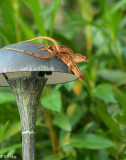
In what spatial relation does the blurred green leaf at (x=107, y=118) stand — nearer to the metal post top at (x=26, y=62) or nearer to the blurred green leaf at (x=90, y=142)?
the blurred green leaf at (x=90, y=142)

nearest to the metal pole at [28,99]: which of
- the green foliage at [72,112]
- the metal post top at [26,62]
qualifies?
the metal post top at [26,62]

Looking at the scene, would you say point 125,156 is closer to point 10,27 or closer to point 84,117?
point 84,117

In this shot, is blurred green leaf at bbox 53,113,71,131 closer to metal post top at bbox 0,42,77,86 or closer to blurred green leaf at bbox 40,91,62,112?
blurred green leaf at bbox 40,91,62,112

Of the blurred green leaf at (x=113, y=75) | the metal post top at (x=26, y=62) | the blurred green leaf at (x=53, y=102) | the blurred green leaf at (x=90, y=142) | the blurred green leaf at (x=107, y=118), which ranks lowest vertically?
the blurred green leaf at (x=90, y=142)

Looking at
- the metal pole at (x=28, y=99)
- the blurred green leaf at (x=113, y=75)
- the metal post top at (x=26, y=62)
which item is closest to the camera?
the metal post top at (x=26, y=62)

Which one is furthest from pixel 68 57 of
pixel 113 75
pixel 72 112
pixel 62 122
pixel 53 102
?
pixel 113 75

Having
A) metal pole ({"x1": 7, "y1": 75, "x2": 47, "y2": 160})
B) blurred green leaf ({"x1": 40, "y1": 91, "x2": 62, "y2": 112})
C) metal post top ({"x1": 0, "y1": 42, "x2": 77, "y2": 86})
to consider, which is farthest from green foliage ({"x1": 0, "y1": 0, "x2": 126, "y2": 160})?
metal post top ({"x1": 0, "y1": 42, "x2": 77, "y2": 86})

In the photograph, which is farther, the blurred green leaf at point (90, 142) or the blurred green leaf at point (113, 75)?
the blurred green leaf at point (113, 75)

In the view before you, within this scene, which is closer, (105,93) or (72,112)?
(105,93)

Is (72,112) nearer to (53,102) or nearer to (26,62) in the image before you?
(53,102)

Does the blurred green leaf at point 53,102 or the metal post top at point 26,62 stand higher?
the metal post top at point 26,62
